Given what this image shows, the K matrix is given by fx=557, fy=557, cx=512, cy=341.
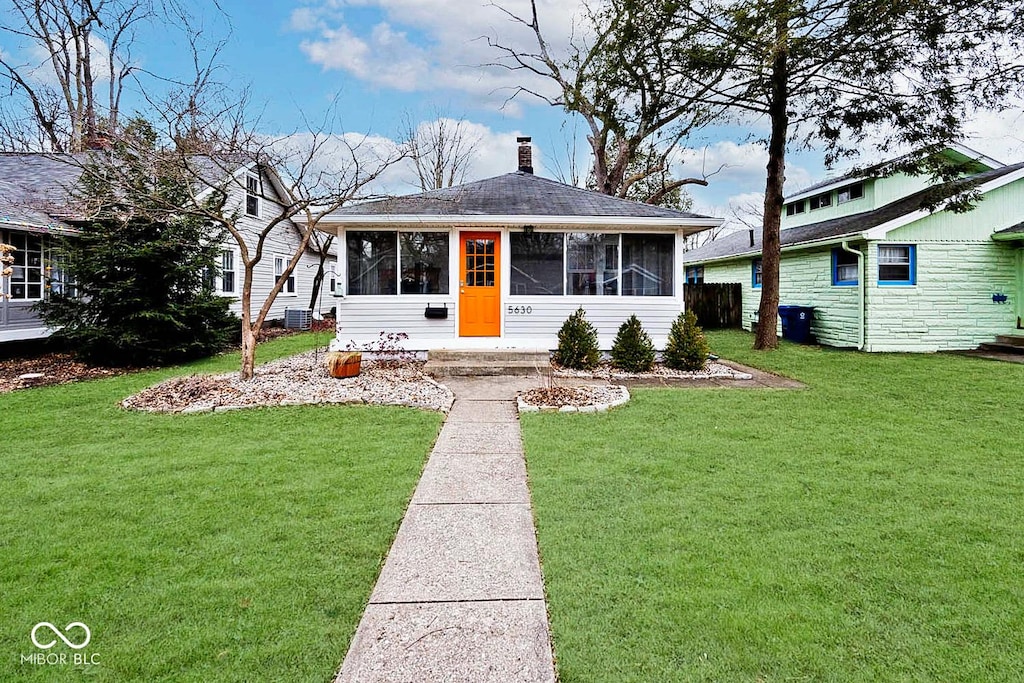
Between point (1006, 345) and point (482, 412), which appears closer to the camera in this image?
point (482, 412)

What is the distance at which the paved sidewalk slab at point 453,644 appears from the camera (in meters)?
1.99

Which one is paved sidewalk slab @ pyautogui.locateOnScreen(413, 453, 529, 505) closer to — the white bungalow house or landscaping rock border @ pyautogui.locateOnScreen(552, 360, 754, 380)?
landscaping rock border @ pyautogui.locateOnScreen(552, 360, 754, 380)

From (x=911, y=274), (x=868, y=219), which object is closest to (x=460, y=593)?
(x=911, y=274)

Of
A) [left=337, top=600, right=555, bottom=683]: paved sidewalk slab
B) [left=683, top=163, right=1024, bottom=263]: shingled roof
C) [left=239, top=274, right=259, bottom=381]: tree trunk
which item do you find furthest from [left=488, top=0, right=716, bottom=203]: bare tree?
[left=337, top=600, right=555, bottom=683]: paved sidewalk slab

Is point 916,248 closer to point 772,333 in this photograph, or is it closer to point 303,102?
point 772,333

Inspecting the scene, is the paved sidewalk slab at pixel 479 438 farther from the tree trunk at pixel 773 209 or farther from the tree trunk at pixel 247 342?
the tree trunk at pixel 773 209

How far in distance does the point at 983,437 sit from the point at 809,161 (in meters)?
10.3

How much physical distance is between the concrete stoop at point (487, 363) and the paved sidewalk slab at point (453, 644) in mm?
6294

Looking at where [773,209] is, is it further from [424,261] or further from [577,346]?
[424,261]

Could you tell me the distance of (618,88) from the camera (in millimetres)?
14914

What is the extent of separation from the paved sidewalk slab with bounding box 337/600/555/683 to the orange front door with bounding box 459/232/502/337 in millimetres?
7745

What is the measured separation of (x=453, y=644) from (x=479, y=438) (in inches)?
121

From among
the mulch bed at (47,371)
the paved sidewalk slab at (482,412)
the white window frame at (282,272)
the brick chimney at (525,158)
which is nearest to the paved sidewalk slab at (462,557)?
the paved sidewalk slab at (482,412)

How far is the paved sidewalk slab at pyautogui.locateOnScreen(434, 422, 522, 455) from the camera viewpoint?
15.9 ft
